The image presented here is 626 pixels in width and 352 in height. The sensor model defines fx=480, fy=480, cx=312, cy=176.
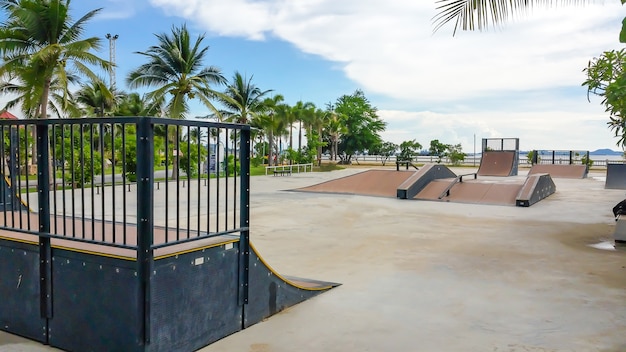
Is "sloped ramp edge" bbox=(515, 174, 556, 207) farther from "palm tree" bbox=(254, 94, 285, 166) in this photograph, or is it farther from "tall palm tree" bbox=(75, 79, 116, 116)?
"tall palm tree" bbox=(75, 79, 116, 116)

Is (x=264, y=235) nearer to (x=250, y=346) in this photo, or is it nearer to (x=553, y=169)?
(x=250, y=346)

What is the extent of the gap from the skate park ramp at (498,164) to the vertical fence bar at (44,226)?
76.2 ft

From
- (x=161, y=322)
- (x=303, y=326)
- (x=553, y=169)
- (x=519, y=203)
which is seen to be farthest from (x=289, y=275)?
(x=553, y=169)

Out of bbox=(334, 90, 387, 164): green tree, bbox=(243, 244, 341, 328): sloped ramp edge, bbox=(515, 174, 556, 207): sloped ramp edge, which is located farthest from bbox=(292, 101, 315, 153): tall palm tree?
bbox=(243, 244, 341, 328): sloped ramp edge

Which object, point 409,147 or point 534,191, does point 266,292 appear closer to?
point 534,191

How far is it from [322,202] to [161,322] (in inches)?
411

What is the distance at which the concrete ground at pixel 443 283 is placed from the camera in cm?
379

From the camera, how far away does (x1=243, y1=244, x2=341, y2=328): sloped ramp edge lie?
13.0ft

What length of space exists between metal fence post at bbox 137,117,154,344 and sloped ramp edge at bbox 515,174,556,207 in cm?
1184

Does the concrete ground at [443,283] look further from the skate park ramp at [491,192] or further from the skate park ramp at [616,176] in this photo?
the skate park ramp at [616,176]

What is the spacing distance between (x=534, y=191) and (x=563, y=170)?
14.2 meters

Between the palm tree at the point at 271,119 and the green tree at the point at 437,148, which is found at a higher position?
the palm tree at the point at 271,119

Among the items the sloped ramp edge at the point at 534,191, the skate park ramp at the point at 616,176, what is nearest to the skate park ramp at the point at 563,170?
the skate park ramp at the point at 616,176

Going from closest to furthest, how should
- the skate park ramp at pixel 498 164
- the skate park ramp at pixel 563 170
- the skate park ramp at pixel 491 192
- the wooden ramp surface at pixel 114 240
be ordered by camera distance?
1. the wooden ramp surface at pixel 114 240
2. the skate park ramp at pixel 491 192
3. the skate park ramp at pixel 498 164
4. the skate park ramp at pixel 563 170
